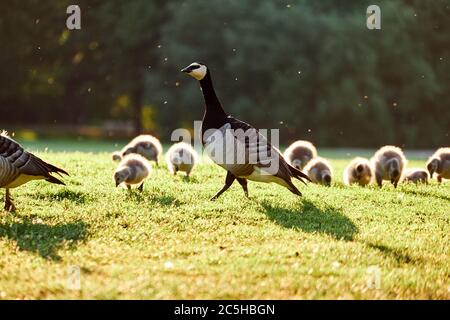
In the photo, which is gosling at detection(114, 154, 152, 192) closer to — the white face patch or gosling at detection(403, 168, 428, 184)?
the white face patch

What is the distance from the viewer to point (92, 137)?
50219 mm

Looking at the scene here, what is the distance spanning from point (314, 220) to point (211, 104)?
2.61 meters

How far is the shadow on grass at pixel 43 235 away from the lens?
25.0ft

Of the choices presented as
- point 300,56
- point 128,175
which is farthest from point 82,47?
point 128,175

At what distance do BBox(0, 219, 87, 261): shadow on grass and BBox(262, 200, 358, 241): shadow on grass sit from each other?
272 cm

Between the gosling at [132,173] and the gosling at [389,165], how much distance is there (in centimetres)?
481

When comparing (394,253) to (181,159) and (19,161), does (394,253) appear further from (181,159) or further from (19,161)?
(181,159)

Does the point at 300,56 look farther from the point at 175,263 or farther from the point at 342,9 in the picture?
the point at 175,263

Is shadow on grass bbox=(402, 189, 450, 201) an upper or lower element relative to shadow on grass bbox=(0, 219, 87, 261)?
upper

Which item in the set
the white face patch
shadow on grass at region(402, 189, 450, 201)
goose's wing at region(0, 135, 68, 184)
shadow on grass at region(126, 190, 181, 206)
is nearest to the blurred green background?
shadow on grass at region(402, 189, 450, 201)

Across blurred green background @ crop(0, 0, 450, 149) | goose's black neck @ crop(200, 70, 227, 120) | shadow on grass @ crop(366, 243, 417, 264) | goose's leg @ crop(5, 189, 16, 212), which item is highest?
blurred green background @ crop(0, 0, 450, 149)

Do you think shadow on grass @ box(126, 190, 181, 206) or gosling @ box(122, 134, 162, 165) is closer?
shadow on grass @ box(126, 190, 181, 206)

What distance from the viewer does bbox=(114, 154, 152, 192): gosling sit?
10.8m

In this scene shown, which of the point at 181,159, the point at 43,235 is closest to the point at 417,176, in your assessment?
the point at 181,159
